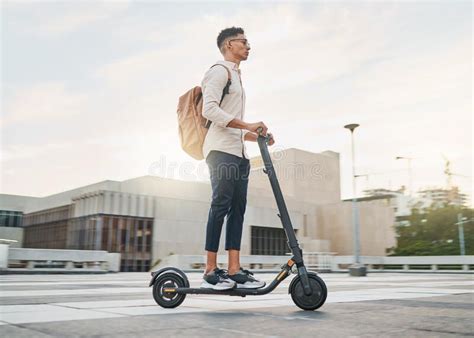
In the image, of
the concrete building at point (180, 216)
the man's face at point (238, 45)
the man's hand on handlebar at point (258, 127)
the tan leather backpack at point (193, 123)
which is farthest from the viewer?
the concrete building at point (180, 216)

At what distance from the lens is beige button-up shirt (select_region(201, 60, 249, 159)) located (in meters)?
3.17

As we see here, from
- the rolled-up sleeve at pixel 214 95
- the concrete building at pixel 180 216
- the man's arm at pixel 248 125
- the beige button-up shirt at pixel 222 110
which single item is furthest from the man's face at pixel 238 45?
the concrete building at pixel 180 216

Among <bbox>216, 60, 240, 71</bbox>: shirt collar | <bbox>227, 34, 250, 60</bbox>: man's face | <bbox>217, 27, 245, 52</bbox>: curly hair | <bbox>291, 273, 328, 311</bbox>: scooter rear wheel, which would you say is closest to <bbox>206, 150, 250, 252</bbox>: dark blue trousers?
<bbox>291, 273, 328, 311</bbox>: scooter rear wheel

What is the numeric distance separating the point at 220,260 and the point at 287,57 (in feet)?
50.5

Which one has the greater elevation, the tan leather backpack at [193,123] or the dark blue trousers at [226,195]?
the tan leather backpack at [193,123]

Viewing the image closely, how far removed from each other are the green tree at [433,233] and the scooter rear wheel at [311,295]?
152 feet

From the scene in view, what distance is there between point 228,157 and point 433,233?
5419cm

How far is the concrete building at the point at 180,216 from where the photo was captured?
3662 cm

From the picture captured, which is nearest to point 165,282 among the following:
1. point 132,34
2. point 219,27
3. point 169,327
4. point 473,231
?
point 169,327

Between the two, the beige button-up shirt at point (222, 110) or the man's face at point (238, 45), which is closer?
the beige button-up shirt at point (222, 110)

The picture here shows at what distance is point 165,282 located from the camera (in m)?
3.02

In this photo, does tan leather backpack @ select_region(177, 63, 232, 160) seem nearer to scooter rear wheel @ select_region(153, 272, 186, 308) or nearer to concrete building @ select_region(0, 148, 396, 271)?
scooter rear wheel @ select_region(153, 272, 186, 308)

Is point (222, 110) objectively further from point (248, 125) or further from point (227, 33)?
point (227, 33)

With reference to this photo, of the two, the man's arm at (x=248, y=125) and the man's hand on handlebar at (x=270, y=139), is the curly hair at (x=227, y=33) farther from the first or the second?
the man's hand on handlebar at (x=270, y=139)
